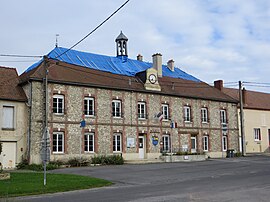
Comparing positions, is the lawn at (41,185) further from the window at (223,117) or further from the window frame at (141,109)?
the window at (223,117)

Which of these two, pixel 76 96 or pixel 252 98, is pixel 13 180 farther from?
pixel 252 98

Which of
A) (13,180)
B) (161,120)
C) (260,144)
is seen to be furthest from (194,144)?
(13,180)

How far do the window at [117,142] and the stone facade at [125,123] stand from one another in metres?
0.20

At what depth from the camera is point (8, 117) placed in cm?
2619

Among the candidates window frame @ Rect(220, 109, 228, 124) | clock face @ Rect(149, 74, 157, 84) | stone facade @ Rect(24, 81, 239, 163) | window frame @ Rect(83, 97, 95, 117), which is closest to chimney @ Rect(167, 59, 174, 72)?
stone facade @ Rect(24, 81, 239, 163)

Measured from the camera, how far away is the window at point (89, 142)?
93.2 ft

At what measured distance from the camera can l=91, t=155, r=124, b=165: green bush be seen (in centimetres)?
2767

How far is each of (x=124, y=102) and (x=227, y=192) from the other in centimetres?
1874

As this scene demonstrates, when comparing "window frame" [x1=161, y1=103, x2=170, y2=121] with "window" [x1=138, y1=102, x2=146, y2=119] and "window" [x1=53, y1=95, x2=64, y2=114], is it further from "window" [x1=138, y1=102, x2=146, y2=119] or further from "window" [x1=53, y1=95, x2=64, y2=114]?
"window" [x1=53, y1=95, x2=64, y2=114]

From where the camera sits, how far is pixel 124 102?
30797mm

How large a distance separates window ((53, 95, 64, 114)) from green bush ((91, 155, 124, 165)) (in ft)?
14.2

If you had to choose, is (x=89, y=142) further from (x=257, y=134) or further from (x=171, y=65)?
(x=257, y=134)

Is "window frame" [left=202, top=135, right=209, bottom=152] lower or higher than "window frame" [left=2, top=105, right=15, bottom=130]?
lower

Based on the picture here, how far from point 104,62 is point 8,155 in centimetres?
1309
